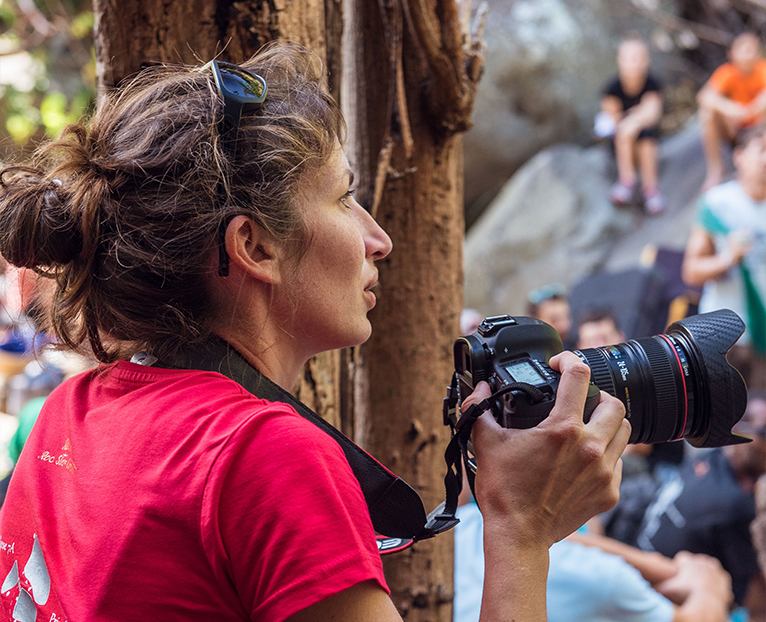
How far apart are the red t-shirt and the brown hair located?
0.50 ft

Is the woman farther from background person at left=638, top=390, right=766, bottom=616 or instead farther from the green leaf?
the green leaf

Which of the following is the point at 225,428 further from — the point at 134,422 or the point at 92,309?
the point at 92,309

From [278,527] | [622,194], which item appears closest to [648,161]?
[622,194]

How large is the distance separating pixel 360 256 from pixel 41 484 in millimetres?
505

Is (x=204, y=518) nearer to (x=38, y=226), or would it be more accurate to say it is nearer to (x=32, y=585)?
(x=32, y=585)

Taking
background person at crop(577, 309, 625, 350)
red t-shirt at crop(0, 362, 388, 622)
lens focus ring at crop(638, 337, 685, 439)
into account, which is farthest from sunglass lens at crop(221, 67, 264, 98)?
background person at crop(577, 309, 625, 350)

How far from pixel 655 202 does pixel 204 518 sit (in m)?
7.94

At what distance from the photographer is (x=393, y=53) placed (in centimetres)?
149

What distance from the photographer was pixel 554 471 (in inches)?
37.1

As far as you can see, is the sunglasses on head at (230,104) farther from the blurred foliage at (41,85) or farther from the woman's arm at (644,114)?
the blurred foliage at (41,85)

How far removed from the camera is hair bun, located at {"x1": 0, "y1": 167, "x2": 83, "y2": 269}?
0.97 m

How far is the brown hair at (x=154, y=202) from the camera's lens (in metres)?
0.94

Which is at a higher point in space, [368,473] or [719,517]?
[368,473]

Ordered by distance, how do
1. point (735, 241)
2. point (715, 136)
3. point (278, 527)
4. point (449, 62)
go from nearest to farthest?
point (278, 527)
point (449, 62)
point (735, 241)
point (715, 136)
